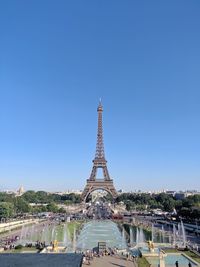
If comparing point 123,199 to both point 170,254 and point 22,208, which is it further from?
point 170,254

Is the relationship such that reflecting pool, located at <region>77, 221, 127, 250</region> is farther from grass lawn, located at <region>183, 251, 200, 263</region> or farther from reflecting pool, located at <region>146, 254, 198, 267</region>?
reflecting pool, located at <region>146, 254, 198, 267</region>

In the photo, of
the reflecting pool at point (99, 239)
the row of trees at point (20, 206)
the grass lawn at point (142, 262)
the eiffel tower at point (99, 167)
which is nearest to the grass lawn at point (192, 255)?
the grass lawn at point (142, 262)

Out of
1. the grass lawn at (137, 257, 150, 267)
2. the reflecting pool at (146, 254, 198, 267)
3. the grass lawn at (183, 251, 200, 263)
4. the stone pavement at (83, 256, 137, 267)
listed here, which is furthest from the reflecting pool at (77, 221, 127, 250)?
the grass lawn at (137, 257, 150, 267)

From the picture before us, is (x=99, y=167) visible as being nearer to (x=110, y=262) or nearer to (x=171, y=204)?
(x=171, y=204)

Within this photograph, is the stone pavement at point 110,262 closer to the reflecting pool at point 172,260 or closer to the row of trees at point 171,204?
the reflecting pool at point 172,260

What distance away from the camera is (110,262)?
2038 centimetres

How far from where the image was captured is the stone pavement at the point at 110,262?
19.4 metres

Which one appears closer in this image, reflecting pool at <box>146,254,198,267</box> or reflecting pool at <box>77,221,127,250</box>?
reflecting pool at <box>146,254,198,267</box>

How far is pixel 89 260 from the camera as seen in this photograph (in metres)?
20.6

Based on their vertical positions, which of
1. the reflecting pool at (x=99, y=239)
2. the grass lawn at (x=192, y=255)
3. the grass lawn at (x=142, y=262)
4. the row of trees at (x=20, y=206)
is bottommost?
the grass lawn at (x=142, y=262)

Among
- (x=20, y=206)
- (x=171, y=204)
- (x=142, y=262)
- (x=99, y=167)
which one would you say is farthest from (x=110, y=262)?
(x=99, y=167)

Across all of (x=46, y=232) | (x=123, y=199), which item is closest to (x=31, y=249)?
(x=46, y=232)

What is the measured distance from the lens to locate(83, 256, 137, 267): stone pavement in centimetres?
1938

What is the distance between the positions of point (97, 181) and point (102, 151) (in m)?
7.97
